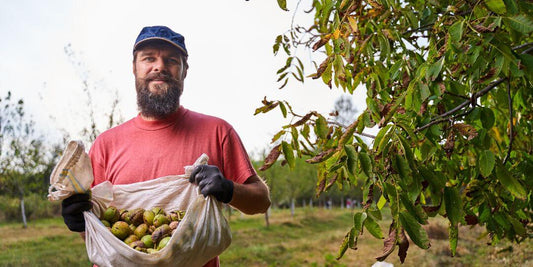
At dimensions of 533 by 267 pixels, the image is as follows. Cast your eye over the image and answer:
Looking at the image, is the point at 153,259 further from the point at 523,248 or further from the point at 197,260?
the point at 523,248

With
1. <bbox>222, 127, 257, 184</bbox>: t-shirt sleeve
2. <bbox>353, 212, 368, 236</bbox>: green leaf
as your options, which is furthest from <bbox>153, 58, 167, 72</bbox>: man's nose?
<bbox>353, 212, 368, 236</bbox>: green leaf

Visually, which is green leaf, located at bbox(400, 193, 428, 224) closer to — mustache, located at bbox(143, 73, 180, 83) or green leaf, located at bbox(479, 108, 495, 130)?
green leaf, located at bbox(479, 108, 495, 130)

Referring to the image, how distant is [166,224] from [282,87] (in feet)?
3.21

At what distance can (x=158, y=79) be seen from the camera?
2363mm

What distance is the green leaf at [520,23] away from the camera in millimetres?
1361

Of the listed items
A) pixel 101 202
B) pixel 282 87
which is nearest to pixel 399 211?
pixel 282 87

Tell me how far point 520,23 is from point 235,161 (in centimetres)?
140

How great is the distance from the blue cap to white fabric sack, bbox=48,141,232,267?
26.2 inches

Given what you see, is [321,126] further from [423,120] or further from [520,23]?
[520,23]

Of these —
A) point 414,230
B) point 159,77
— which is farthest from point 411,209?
point 159,77

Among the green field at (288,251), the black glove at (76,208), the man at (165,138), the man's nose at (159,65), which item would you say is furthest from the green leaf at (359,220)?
the green field at (288,251)

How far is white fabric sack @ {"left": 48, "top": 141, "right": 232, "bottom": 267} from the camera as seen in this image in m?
1.83

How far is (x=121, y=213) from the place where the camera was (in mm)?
2123

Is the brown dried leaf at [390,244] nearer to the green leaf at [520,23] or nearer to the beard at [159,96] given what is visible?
the green leaf at [520,23]
